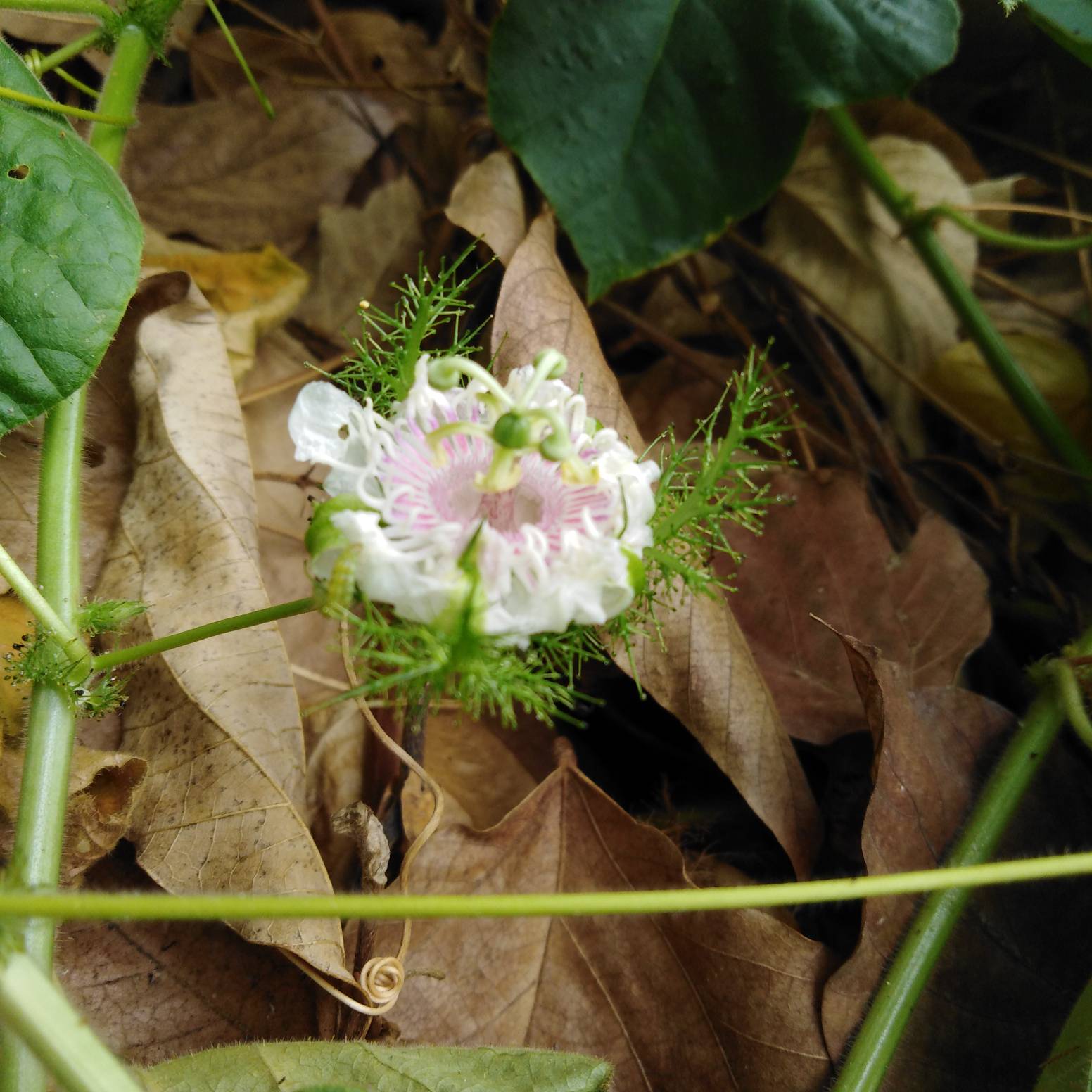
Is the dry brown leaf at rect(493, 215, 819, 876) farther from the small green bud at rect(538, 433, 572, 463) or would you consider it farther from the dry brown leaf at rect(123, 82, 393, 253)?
the dry brown leaf at rect(123, 82, 393, 253)

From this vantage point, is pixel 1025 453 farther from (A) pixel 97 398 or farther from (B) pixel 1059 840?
(A) pixel 97 398

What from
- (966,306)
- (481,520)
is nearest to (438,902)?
(481,520)

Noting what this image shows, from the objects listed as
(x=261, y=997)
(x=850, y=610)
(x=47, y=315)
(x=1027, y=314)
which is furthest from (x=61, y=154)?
(x=1027, y=314)

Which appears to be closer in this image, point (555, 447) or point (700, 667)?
point (555, 447)

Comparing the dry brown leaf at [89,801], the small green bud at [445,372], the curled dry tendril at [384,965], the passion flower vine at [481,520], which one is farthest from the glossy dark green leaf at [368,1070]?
the small green bud at [445,372]

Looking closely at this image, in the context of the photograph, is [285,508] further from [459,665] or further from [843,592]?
[843,592]

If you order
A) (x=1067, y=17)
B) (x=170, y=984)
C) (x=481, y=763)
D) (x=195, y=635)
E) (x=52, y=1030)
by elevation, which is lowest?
(x=170, y=984)
